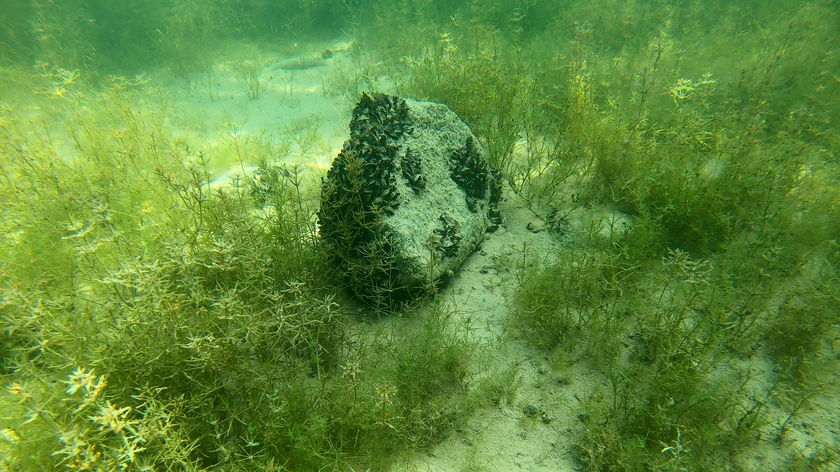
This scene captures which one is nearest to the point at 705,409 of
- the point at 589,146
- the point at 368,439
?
the point at 368,439

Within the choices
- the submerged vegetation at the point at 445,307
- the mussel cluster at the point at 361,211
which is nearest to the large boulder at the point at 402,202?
the mussel cluster at the point at 361,211

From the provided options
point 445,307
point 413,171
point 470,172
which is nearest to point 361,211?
point 413,171

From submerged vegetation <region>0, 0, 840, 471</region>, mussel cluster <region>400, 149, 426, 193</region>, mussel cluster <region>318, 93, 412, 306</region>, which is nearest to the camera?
submerged vegetation <region>0, 0, 840, 471</region>

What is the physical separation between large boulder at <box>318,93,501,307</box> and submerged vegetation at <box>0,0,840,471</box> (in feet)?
0.94

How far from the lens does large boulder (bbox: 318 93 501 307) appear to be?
328cm

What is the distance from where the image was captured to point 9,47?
1072 cm

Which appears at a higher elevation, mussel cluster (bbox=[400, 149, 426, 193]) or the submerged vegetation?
mussel cluster (bbox=[400, 149, 426, 193])

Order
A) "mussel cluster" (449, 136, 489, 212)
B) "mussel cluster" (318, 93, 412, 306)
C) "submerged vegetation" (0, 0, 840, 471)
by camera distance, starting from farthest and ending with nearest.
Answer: "mussel cluster" (449, 136, 489, 212) → "mussel cluster" (318, 93, 412, 306) → "submerged vegetation" (0, 0, 840, 471)

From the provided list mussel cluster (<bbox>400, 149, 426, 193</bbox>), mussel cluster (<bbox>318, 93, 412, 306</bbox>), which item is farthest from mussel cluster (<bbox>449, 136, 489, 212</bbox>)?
mussel cluster (<bbox>318, 93, 412, 306</bbox>)

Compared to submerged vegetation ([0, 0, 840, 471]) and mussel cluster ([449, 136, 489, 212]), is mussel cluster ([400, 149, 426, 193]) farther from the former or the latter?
submerged vegetation ([0, 0, 840, 471])

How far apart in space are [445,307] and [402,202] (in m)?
1.07

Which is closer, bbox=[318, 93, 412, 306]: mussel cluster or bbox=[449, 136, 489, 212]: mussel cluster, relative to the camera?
bbox=[318, 93, 412, 306]: mussel cluster

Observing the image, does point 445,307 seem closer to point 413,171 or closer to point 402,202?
point 402,202

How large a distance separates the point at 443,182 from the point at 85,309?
3.11m
